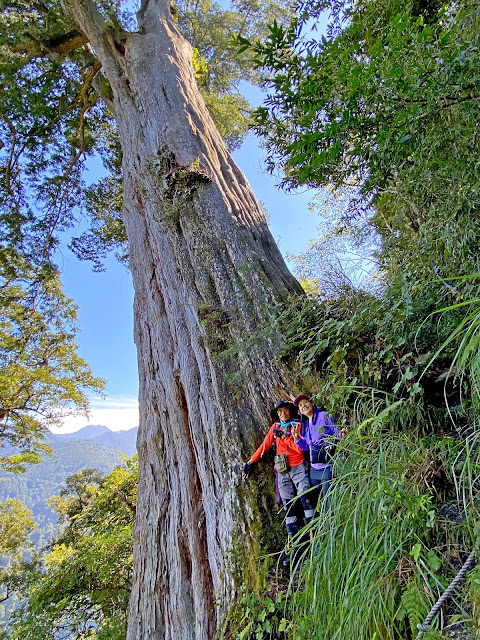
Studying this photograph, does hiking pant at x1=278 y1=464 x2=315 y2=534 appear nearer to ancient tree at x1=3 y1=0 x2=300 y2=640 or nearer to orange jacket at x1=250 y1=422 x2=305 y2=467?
orange jacket at x1=250 y1=422 x2=305 y2=467

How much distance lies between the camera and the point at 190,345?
10.5ft

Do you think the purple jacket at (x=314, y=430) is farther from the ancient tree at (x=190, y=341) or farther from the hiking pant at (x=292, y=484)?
the ancient tree at (x=190, y=341)

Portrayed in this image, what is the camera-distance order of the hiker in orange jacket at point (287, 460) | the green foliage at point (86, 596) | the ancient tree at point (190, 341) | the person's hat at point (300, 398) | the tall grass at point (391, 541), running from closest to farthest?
the tall grass at point (391, 541), the hiker in orange jacket at point (287, 460), the person's hat at point (300, 398), the ancient tree at point (190, 341), the green foliage at point (86, 596)

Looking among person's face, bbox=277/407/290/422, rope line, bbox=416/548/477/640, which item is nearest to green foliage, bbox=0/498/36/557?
person's face, bbox=277/407/290/422

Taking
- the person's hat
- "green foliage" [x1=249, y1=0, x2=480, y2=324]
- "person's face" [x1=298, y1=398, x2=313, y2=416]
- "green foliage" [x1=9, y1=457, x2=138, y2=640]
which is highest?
"green foliage" [x1=249, y1=0, x2=480, y2=324]

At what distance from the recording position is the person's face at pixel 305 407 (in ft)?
7.32

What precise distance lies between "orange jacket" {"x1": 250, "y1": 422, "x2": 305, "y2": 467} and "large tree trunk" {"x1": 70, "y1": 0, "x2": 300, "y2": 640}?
117 millimetres

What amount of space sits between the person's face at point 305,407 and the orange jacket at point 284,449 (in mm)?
177

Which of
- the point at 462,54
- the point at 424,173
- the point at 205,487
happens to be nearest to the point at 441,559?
the point at 205,487

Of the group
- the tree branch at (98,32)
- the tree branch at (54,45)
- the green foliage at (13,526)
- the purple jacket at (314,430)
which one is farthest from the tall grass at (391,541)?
the green foliage at (13,526)

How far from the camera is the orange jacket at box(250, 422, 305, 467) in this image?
2.17 m

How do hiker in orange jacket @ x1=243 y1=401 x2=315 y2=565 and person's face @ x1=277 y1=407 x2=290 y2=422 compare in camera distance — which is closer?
hiker in orange jacket @ x1=243 y1=401 x2=315 y2=565

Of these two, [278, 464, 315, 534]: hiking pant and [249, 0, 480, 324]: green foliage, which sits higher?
[249, 0, 480, 324]: green foliage

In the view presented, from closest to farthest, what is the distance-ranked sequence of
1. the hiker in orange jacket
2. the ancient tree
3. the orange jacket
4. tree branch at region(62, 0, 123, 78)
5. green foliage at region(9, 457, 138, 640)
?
the hiker in orange jacket < the orange jacket < the ancient tree < green foliage at region(9, 457, 138, 640) < tree branch at region(62, 0, 123, 78)
